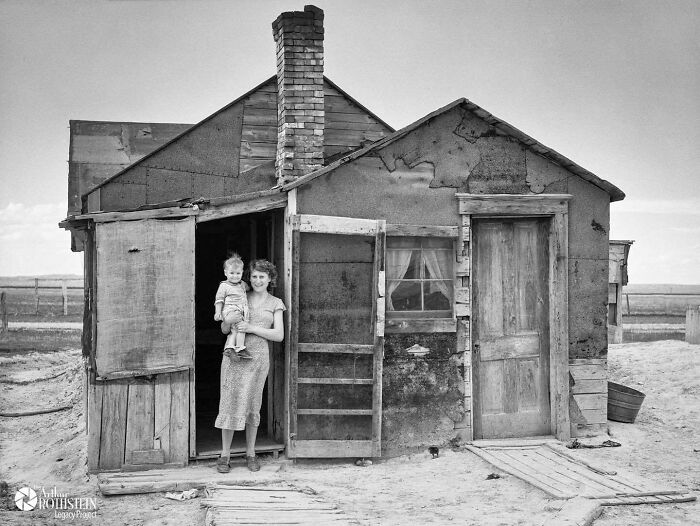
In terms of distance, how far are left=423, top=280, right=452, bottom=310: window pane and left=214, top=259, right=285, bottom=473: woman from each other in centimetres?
160

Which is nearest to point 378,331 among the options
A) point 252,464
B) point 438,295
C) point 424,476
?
point 438,295

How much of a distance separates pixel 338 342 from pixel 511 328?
2.00 metres

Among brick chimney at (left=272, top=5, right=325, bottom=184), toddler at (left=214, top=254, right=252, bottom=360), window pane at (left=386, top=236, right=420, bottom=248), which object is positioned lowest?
toddler at (left=214, top=254, right=252, bottom=360)

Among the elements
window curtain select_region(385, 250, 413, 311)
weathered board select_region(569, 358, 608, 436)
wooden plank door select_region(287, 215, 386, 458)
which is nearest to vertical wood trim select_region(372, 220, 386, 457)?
wooden plank door select_region(287, 215, 386, 458)

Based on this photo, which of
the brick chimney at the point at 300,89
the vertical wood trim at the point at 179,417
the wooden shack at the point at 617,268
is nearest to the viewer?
the vertical wood trim at the point at 179,417

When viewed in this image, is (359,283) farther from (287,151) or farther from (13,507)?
(13,507)

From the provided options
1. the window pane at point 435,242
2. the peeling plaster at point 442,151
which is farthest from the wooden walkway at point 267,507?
the peeling plaster at point 442,151

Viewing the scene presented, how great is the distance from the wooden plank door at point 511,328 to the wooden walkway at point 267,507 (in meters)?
2.60

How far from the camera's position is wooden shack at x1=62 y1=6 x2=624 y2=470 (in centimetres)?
730

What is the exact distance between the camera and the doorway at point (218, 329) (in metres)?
8.12

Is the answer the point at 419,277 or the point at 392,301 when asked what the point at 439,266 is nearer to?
the point at 419,277

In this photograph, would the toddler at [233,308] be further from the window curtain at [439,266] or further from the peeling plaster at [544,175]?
the peeling plaster at [544,175]

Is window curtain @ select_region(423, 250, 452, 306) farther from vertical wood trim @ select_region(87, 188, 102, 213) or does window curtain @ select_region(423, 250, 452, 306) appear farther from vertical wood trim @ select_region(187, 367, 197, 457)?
vertical wood trim @ select_region(87, 188, 102, 213)

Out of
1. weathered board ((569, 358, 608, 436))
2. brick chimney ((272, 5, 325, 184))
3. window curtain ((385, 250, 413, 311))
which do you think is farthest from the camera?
brick chimney ((272, 5, 325, 184))
